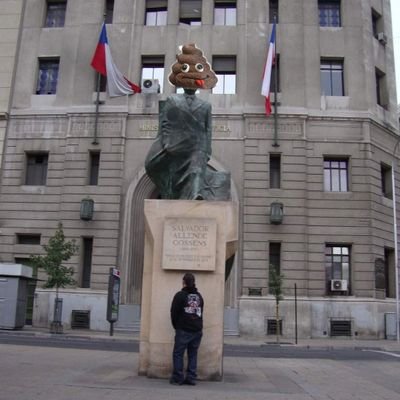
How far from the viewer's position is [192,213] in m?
9.10

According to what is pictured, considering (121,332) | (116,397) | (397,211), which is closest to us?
(116,397)

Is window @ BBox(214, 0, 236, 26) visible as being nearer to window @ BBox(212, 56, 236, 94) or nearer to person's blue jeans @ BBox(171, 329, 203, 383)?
window @ BBox(212, 56, 236, 94)

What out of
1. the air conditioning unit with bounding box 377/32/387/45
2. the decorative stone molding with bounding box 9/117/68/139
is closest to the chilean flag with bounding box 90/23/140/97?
the decorative stone molding with bounding box 9/117/68/139

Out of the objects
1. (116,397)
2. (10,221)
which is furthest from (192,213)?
(10,221)

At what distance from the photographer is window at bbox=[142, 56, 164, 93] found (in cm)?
2917

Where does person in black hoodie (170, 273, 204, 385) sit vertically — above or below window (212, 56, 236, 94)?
below

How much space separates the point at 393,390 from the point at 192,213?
173 inches

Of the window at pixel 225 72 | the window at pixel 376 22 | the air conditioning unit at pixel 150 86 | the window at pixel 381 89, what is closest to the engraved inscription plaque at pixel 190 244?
the air conditioning unit at pixel 150 86

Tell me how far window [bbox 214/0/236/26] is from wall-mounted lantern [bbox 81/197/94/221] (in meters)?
12.2

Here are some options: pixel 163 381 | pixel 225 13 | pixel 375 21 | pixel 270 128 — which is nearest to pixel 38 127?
pixel 225 13

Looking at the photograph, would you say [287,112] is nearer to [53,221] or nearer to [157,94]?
[157,94]

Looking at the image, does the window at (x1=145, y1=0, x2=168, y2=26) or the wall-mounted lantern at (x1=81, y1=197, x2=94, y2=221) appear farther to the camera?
the window at (x1=145, y1=0, x2=168, y2=26)

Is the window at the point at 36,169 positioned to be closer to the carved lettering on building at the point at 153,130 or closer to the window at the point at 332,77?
the carved lettering on building at the point at 153,130

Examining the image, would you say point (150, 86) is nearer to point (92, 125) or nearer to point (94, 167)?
point (92, 125)
